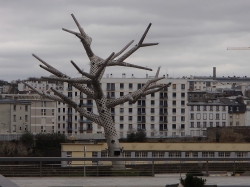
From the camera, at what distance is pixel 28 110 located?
372 ft

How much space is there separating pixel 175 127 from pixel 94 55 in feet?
250

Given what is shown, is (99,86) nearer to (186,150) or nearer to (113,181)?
(113,181)

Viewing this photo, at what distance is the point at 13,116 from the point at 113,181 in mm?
87130

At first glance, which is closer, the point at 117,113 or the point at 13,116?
the point at 117,113

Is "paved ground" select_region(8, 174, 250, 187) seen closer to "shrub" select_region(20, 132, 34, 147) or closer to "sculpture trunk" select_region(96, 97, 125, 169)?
"sculpture trunk" select_region(96, 97, 125, 169)

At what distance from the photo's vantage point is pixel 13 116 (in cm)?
11075

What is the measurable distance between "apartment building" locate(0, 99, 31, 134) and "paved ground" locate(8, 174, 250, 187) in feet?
273

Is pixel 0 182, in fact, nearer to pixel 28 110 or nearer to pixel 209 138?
pixel 209 138

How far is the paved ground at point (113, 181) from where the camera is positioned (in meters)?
23.2

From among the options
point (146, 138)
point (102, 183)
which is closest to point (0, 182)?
point (102, 183)

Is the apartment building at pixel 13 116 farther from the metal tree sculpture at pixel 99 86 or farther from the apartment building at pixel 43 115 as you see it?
the metal tree sculpture at pixel 99 86

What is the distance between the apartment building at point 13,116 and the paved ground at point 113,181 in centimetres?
8333

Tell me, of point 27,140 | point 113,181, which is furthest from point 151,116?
point 113,181

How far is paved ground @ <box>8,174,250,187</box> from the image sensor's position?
2322 cm
